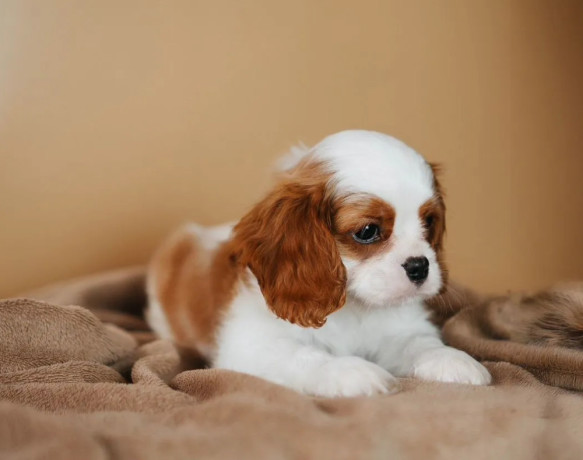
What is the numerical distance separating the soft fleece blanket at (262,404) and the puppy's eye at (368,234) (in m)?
0.41

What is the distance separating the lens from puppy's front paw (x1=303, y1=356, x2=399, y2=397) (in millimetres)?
1590

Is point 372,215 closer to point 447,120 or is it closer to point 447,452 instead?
point 447,452

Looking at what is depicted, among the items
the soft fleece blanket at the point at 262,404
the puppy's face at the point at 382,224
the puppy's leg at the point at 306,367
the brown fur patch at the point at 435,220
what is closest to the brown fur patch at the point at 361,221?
the puppy's face at the point at 382,224

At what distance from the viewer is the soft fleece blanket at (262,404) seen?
1318 millimetres

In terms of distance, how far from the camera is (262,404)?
1.44 meters

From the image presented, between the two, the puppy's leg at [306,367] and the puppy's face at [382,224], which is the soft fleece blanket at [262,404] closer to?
the puppy's leg at [306,367]

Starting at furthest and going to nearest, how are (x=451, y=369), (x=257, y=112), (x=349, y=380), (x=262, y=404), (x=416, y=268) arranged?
(x=257, y=112)
(x=416, y=268)
(x=451, y=369)
(x=349, y=380)
(x=262, y=404)

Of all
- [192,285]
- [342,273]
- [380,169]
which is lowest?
[192,285]

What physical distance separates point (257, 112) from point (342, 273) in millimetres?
1559

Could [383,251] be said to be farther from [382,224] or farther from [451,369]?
[451,369]

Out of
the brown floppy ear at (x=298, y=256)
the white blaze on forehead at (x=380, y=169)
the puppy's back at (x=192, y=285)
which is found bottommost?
the puppy's back at (x=192, y=285)

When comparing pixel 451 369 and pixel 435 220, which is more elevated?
pixel 435 220

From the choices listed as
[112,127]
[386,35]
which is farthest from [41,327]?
[386,35]

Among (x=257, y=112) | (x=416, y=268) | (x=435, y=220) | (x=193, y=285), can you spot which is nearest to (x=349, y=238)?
(x=416, y=268)
